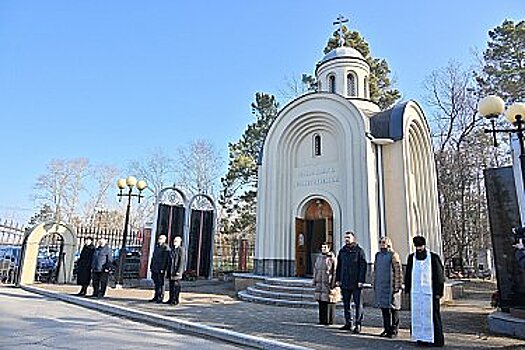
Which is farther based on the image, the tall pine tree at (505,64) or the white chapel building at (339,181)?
the tall pine tree at (505,64)

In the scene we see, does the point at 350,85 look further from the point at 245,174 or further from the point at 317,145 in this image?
the point at 245,174

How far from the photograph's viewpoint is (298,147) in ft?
53.2

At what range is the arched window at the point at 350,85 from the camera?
18.2m

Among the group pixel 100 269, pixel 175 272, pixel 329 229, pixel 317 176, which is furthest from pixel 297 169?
pixel 100 269

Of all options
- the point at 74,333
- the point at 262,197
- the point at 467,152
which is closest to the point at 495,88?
the point at 467,152

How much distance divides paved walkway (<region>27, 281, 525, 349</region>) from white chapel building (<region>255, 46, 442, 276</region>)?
110 inches

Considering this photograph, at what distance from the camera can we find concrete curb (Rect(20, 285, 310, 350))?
652cm

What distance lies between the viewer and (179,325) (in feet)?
26.5

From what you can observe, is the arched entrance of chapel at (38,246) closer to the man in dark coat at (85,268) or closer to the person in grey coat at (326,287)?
the man in dark coat at (85,268)

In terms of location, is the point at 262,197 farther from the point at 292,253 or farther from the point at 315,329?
the point at 315,329

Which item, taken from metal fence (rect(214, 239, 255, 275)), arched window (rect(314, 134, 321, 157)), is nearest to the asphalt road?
arched window (rect(314, 134, 321, 157))

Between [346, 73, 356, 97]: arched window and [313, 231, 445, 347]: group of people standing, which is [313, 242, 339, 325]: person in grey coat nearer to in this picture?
[313, 231, 445, 347]: group of people standing

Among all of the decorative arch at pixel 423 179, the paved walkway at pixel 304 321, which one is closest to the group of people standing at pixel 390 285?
the paved walkway at pixel 304 321

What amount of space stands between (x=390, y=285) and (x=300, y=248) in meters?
7.98
